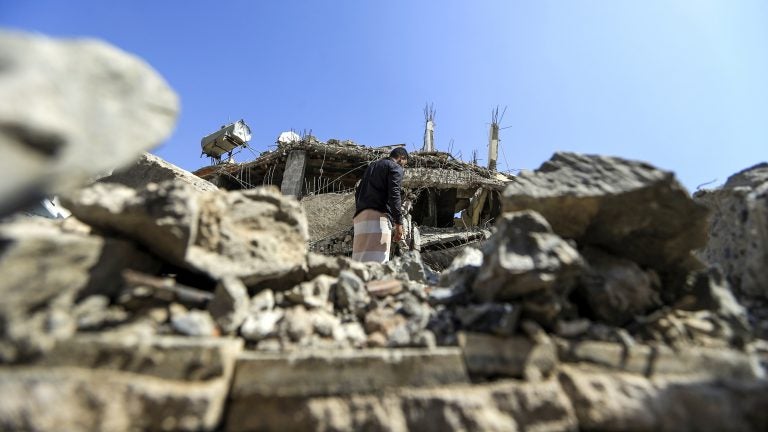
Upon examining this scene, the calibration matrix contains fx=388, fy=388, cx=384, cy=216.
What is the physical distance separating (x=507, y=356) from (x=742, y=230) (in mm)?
2118

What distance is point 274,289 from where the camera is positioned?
2.48 meters

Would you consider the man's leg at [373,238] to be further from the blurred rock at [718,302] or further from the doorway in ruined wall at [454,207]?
the doorway in ruined wall at [454,207]

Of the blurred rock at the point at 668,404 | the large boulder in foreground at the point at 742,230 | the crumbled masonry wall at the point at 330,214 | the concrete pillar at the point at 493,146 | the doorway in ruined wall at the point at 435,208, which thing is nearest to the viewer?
the blurred rock at the point at 668,404

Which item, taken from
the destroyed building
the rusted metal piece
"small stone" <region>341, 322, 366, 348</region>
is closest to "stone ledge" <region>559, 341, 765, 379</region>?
"small stone" <region>341, 322, 366, 348</region>

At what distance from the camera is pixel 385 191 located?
495 cm

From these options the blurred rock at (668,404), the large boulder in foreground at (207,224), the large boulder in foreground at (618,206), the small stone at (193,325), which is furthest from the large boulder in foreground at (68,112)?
the blurred rock at (668,404)

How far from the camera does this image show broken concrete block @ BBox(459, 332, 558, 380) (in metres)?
1.88

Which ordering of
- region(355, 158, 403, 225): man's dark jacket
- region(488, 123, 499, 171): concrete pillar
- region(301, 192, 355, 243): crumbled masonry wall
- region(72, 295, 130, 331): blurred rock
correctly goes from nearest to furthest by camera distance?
region(72, 295, 130, 331): blurred rock → region(355, 158, 403, 225): man's dark jacket → region(301, 192, 355, 243): crumbled masonry wall → region(488, 123, 499, 171): concrete pillar

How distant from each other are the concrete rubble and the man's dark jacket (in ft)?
7.23

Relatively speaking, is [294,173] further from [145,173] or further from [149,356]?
[149,356]

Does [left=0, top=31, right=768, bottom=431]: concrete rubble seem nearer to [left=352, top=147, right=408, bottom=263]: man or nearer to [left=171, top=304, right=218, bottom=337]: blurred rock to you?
[left=171, top=304, right=218, bottom=337]: blurred rock

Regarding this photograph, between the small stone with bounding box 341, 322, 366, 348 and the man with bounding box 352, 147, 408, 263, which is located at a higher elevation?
the man with bounding box 352, 147, 408, 263

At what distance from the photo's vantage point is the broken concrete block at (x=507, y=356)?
1.88 m

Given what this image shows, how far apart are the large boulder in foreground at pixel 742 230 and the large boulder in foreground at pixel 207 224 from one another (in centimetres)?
298
